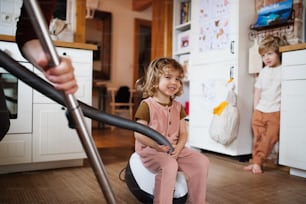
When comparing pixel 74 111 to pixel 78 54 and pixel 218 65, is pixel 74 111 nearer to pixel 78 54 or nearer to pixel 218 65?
pixel 78 54

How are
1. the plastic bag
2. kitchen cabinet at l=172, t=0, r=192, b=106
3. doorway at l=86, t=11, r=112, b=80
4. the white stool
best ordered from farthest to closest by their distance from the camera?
1. doorway at l=86, t=11, r=112, b=80
2. kitchen cabinet at l=172, t=0, r=192, b=106
3. the plastic bag
4. the white stool

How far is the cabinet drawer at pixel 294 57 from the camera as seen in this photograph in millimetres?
1289

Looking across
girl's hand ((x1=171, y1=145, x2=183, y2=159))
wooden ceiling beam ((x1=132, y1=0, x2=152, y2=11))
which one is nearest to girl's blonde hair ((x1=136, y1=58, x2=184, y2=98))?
girl's hand ((x1=171, y1=145, x2=183, y2=159))

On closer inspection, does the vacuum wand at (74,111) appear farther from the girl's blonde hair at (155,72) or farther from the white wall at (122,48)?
the white wall at (122,48)

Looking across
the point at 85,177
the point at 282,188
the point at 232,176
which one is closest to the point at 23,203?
the point at 85,177

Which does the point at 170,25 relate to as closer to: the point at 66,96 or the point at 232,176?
the point at 232,176

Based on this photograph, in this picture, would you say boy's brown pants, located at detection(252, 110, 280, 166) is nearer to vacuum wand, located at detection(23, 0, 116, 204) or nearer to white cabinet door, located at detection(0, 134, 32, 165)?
white cabinet door, located at detection(0, 134, 32, 165)

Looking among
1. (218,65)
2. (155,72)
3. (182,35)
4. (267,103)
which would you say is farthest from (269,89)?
(182,35)

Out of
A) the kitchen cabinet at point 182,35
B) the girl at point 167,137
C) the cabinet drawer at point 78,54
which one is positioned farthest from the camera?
the kitchen cabinet at point 182,35

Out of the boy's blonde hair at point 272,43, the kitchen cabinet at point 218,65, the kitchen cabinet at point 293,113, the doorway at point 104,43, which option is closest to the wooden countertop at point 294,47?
the kitchen cabinet at point 293,113

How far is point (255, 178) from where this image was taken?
1.33 meters

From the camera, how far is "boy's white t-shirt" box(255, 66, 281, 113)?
58.5 inches

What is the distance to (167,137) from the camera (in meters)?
0.93

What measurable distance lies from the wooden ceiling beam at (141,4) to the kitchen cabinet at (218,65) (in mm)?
913
